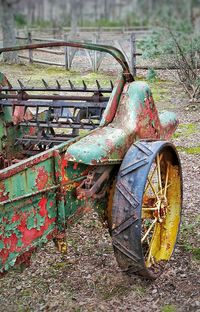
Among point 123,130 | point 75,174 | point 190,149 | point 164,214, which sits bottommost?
point 190,149

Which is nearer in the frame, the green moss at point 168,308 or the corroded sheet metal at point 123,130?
the corroded sheet metal at point 123,130

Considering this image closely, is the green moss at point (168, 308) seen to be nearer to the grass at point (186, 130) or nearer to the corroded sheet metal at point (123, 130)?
the corroded sheet metal at point (123, 130)

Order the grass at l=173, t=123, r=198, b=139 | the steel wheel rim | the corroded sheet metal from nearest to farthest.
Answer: the corroded sheet metal < the steel wheel rim < the grass at l=173, t=123, r=198, b=139

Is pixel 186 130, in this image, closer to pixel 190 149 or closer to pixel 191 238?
pixel 190 149

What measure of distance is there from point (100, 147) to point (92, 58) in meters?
12.0

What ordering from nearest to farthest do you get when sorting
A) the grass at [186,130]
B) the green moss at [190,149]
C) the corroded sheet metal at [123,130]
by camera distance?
1. the corroded sheet metal at [123,130]
2. the green moss at [190,149]
3. the grass at [186,130]

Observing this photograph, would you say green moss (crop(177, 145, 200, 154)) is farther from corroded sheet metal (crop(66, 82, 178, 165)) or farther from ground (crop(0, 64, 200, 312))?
corroded sheet metal (crop(66, 82, 178, 165))

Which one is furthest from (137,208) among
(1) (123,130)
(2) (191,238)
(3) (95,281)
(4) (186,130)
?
(4) (186,130)

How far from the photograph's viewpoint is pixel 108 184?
324 cm

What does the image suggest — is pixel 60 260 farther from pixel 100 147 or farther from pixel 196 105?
pixel 196 105

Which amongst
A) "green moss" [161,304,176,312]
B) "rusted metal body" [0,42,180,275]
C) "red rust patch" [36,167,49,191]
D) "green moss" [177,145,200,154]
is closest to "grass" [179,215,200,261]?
"green moss" [161,304,176,312]

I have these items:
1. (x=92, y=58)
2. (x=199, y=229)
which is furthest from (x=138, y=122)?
(x=92, y=58)

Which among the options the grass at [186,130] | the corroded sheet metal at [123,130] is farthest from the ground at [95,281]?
the grass at [186,130]

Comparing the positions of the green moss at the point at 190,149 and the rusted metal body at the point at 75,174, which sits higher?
the rusted metal body at the point at 75,174
